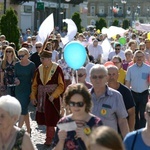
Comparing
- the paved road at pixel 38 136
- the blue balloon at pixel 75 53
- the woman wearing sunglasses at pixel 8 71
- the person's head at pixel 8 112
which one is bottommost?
the paved road at pixel 38 136

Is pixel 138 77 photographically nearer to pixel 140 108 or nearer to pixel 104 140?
pixel 140 108

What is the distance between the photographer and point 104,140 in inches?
124

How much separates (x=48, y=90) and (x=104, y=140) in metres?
5.70

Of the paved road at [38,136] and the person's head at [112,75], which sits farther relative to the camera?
the paved road at [38,136]

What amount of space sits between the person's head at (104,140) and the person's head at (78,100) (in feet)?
5.10

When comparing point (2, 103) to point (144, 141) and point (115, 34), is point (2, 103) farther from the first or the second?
point (115, 34)

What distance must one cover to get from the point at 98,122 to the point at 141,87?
4.76m

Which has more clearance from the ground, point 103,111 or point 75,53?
point 75,53

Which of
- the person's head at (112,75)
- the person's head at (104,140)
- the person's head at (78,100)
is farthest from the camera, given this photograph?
the person's head at (112,75)

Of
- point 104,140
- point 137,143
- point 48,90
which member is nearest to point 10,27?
point 48,90

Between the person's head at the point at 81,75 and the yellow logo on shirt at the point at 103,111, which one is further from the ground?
the person's head at the point at 81,75

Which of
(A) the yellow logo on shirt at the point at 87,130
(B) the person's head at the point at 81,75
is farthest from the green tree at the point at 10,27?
(A) the yellow logo on shirt at the point at 87,130

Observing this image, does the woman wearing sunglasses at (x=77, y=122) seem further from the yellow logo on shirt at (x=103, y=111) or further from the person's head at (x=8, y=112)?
the yellow logo on shirt at (x=103, y=111)

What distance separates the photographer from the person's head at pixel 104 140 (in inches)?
124
